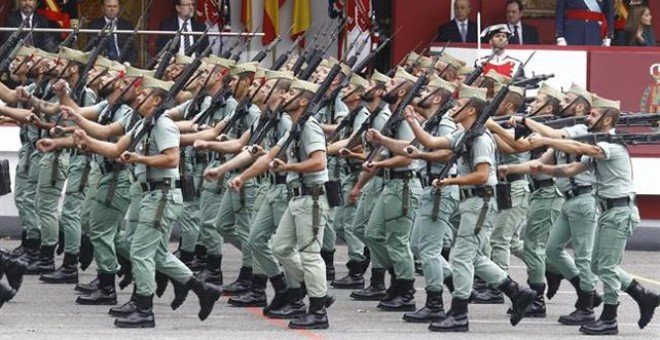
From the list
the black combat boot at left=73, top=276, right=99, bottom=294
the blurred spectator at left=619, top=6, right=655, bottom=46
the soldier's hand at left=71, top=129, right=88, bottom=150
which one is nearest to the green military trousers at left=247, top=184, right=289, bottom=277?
the black combat boot at left=73, top=276, right=99, bottom=294

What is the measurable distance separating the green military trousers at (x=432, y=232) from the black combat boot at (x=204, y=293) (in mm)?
1612

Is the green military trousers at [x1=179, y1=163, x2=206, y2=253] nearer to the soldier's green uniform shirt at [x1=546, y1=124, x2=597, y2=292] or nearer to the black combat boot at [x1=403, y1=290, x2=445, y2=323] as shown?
the black combat boot at [x1=403, y1=290, x2=445, y2=323]

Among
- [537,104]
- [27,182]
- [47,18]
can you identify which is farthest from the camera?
[47,18]

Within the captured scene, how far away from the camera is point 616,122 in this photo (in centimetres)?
1636

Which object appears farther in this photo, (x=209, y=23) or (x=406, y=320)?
(x=209, y=23)

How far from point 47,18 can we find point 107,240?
6.91 metres

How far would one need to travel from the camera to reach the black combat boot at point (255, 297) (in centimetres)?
1747

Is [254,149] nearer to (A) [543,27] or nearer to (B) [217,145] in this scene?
(B) [217,145]

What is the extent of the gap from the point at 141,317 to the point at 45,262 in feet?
11.8

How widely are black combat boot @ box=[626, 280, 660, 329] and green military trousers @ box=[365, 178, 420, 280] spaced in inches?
76.9

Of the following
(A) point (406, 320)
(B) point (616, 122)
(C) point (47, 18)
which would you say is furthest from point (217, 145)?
(C) point (47, 18)

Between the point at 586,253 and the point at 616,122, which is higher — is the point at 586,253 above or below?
below

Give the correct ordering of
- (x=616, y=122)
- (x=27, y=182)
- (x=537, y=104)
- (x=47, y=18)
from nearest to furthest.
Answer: (x=616, y=122) → (x=537, y=104) → (x=27, y=182) → (x=47, y=18)

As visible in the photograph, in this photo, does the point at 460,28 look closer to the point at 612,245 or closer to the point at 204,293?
the point at 612,245
